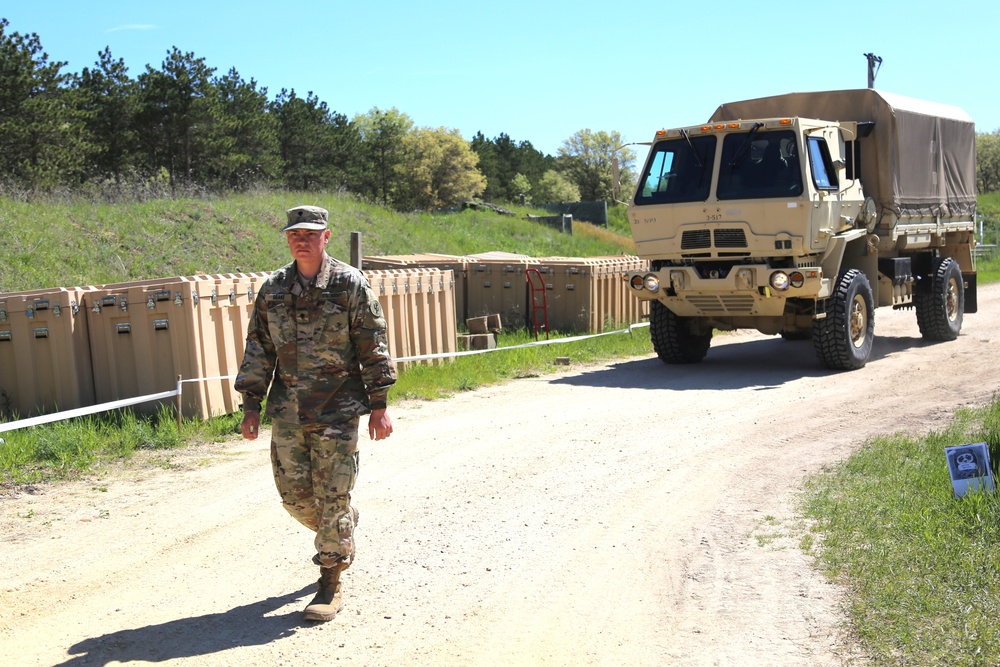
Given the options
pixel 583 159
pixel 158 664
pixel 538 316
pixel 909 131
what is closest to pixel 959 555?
pixel 158 664

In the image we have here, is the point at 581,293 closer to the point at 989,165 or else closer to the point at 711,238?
the point at 711,238

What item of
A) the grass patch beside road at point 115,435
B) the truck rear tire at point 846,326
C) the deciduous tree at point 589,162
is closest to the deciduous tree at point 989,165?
the deciduous tree at point 589,162

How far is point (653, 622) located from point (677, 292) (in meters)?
8.21

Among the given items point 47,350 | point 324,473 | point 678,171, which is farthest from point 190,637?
point 678,171

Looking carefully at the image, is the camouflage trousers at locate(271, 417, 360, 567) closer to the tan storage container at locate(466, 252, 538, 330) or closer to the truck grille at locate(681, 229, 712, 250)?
the truck grille at locate(681, 229, 712, 250)

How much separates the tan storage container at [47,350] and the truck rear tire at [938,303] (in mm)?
11975

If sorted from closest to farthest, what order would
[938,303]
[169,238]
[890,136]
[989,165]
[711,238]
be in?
[711,238] → [890,136] → [938,303] → [169,238] → [989,165]

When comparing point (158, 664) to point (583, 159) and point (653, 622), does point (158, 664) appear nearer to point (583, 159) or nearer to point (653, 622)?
point (653, 622)

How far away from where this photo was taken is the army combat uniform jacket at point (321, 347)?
195 inches

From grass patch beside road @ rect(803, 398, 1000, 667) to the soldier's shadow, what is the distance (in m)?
2.74

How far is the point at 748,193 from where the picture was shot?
1231 cm

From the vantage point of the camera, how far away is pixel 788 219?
1203 centimetres

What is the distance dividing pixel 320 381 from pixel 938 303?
13.0 meters

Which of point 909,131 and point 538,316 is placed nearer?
point 909,131
